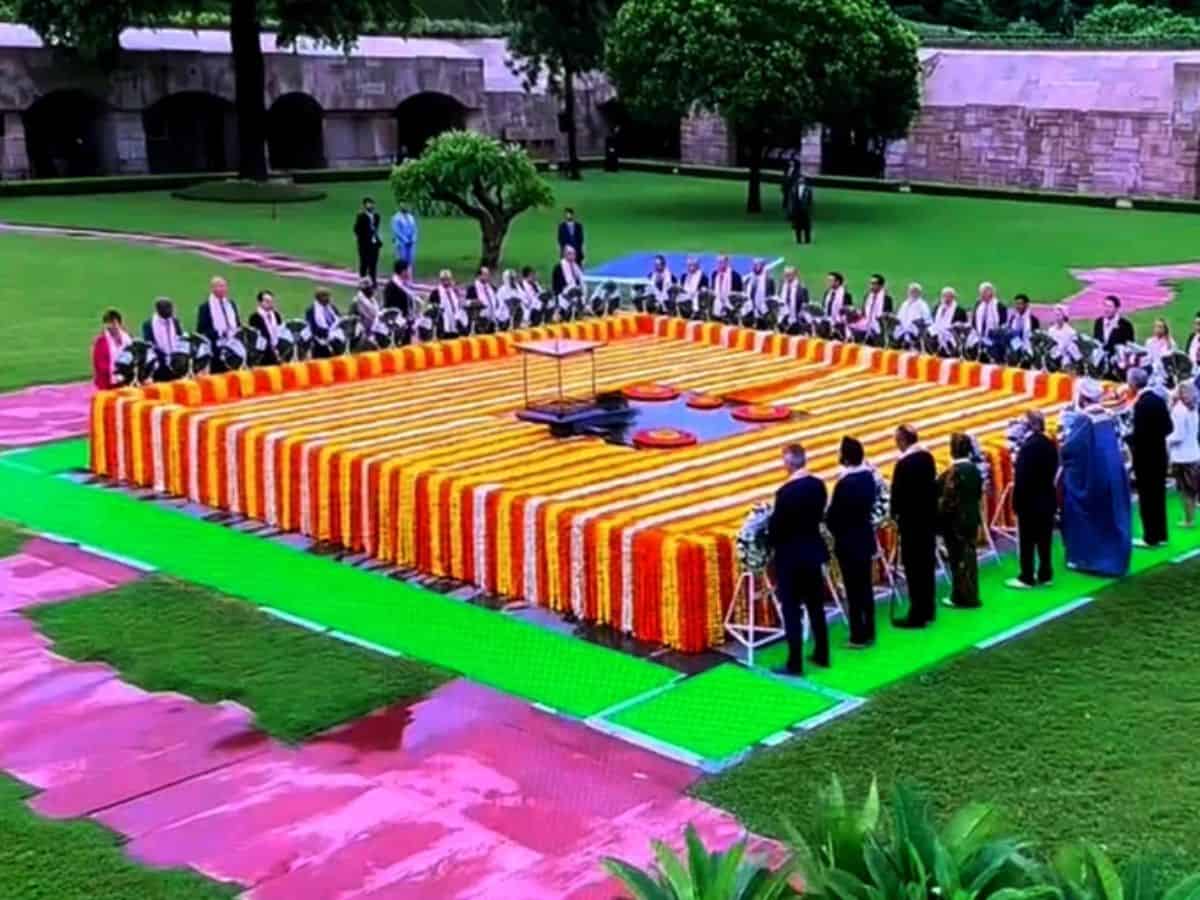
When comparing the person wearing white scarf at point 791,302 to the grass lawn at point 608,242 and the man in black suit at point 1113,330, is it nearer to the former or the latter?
the man in black suit at point 1113,330

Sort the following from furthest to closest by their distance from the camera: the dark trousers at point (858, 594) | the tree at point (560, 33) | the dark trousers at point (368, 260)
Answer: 1. the tree at point (560, 33)
2. the dark trousers at point (368, 260)
3. the dark trousers at point (858, 594)

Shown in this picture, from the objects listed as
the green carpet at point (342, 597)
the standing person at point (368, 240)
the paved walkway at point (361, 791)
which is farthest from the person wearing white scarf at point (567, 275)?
the paved walkway at point (361, 791)

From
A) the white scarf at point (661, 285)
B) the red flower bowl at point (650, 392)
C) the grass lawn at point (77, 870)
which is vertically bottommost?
the grass lawn at point (77, 870)

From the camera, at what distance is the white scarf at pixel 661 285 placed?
2026cm

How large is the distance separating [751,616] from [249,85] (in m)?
31.0

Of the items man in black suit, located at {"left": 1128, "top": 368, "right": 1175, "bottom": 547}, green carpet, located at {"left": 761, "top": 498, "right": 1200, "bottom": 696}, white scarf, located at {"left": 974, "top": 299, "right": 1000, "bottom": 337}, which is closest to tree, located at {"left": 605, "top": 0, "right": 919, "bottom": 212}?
white scarf, located at {"left": 974, "top": 299, "right": 1000, "bottom": 337}

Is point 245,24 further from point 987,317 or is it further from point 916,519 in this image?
point 916,519

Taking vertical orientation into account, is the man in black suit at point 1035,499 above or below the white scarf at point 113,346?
below

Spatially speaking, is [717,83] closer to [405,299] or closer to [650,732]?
[405,299]

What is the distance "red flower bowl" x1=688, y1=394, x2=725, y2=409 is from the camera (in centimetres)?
1495

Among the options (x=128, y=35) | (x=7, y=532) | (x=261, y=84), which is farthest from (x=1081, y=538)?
(x=128, y=35)

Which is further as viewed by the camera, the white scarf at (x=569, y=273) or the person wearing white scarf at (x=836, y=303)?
the white scarf at (x=569, y=273)

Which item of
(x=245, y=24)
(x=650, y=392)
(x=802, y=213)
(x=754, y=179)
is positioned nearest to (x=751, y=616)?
(x=650, y=392)

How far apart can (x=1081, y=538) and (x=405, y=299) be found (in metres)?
9.87
